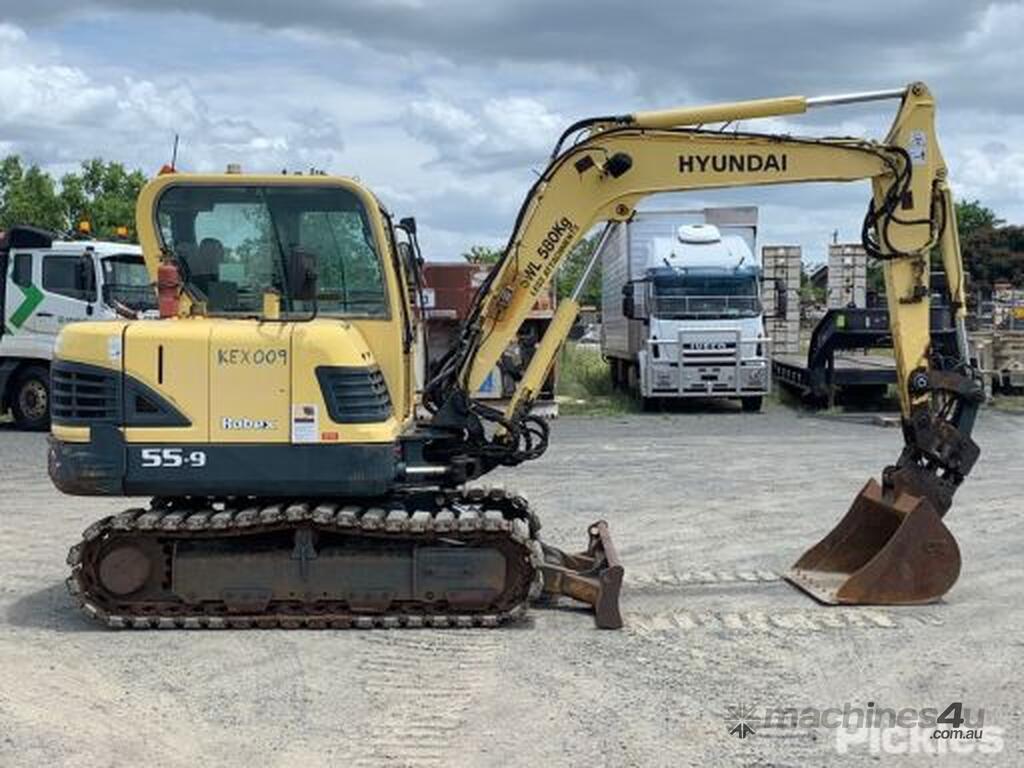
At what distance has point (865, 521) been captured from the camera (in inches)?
352

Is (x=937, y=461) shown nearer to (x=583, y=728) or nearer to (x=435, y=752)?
(x=583, y=728)

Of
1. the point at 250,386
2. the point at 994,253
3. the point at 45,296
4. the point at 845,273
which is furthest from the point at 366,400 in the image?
the point at 994,253

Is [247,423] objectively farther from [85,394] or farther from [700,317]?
[700,317]

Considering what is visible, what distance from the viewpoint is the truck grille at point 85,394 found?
7.48 m

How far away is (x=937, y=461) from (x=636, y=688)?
320 cm

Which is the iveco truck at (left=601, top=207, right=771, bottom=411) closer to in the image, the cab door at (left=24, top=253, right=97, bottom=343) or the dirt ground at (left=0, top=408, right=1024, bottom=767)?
the cab door at (left=24, top=253, right=97, bottom=343)

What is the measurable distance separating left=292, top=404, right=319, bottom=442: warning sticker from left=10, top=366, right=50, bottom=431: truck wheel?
43.0ft

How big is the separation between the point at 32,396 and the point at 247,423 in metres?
13.1

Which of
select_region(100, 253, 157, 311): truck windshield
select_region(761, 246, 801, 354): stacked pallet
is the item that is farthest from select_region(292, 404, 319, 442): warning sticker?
select_region(761, 246, 801, 354): stacked pallet

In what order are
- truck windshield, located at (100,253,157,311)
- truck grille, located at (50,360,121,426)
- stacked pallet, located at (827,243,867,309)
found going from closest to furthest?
truck grille, located at (50,360,121,426)
truck windshield, located at (100,253,157,311)
stacked pallet, located at (827,243,867,309)

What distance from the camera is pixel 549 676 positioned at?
6555 millimetres

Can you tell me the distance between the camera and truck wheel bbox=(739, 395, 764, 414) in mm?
23141

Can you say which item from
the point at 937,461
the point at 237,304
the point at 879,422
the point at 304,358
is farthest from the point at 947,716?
the point at 879,422

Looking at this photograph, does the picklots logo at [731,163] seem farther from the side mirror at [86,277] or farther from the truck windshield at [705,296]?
the truck windshield at [705,296]
